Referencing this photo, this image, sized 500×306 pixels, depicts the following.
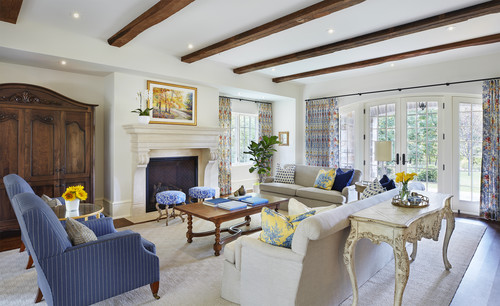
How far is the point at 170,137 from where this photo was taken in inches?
217

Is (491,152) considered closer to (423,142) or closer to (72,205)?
A: (423,142)

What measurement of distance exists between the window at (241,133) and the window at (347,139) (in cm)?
235

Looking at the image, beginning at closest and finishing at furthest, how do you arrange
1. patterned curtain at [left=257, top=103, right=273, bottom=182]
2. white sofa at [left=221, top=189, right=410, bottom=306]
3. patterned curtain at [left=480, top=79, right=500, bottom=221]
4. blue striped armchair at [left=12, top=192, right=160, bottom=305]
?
blue striped armchair at [left=12, top=192, right=160, bottom=305] < white sofa at [left=221, top=189, right=410, bottom=306] < patterned curtain at [left=480, top=79, right=500, bottom=221] < patterned curtain at [left=257, top=103, right=273, bottom=182]

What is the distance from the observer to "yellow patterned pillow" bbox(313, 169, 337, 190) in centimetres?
→ 551

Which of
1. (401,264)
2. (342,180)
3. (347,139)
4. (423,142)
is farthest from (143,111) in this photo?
(423,142)

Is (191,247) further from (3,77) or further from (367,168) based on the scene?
(367,168)

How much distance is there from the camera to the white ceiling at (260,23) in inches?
133

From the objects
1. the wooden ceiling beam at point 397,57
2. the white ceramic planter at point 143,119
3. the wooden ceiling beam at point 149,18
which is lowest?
the white ceramic planter at point 143,119

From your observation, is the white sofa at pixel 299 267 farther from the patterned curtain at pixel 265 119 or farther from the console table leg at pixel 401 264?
the patterned curtain at pixel 265 119

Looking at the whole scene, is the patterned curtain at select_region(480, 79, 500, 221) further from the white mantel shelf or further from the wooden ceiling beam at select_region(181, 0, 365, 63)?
the white mantel shelf

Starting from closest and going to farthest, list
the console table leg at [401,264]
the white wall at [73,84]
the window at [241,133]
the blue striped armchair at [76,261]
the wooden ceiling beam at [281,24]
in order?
the blue striped armchair at [76,261] → the console table leg at [401,264] → the wooden ceiling beam at [281,24] → the white wall at [73,84] → the window at [241,133]

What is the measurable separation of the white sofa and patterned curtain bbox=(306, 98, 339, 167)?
4.55 meters

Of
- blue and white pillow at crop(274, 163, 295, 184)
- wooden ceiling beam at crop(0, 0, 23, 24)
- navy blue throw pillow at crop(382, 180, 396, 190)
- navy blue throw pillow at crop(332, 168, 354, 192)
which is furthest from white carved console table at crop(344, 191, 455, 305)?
wooden ceiling beam at crop(0, 0, 23, 24)

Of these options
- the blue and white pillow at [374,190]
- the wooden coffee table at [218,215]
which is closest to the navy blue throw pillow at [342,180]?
the wooden coffee table at [218,215]
